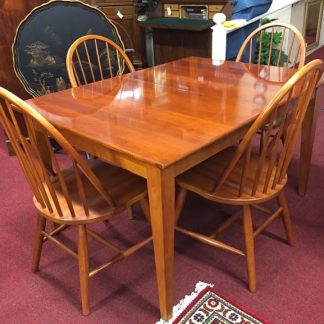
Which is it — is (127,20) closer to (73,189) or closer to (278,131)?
(73,189)

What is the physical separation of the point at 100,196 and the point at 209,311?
2.15 ft

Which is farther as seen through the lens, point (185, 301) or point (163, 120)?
point (185, 301)

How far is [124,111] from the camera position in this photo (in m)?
1.47

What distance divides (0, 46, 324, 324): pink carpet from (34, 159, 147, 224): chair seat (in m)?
0.44

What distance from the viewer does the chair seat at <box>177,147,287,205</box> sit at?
1.45 metres

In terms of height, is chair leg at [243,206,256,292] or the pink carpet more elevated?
chair leg at [243,206,256,292]

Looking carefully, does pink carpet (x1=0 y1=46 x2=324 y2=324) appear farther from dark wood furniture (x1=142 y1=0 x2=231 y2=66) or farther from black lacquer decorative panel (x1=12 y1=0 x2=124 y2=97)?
dark wood furniture (x1=142 y1=0 x2=231 y2=66)

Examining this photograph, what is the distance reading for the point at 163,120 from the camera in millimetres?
1369

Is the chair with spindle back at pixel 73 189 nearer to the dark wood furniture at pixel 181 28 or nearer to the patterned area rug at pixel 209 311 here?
the patterned area rug at pixel 209 311

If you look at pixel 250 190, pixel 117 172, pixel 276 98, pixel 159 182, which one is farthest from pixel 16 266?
pixel 276 98

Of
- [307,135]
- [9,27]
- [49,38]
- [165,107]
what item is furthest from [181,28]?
[165,107]

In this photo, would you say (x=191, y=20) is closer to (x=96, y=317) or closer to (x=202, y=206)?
(x=202, y=206)

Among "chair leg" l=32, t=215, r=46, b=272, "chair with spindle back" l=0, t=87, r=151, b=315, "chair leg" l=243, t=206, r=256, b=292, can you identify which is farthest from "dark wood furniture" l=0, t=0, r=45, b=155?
"chair leg" l=243, t=206, r=256, b=292

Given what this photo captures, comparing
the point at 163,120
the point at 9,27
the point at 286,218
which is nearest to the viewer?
the point at 163,120
